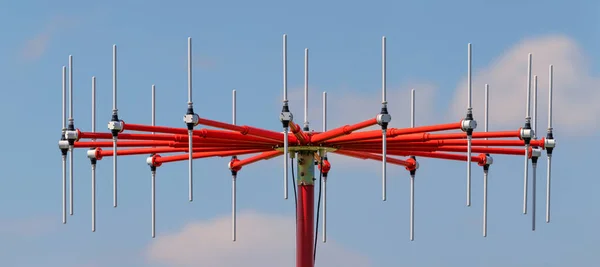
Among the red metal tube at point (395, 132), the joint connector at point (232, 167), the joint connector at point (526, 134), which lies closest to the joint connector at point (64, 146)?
the joint connector at point (232, 167)

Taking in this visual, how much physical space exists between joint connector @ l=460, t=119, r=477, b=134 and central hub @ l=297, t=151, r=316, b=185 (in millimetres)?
5354

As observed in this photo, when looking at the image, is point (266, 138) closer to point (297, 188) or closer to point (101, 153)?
point (297, 188)

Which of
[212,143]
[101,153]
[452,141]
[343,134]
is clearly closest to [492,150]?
[452,141]

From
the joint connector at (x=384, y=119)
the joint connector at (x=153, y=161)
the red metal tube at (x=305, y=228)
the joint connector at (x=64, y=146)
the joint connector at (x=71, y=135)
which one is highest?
the joint connector at (x=384, y=119)

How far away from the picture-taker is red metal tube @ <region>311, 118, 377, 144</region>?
1127 inches

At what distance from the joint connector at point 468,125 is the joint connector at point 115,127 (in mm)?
7522

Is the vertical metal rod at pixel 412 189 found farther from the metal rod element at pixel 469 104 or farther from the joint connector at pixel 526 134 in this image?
the joint connector at pixel 526 134

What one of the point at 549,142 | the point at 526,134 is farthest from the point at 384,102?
the point at 549,142

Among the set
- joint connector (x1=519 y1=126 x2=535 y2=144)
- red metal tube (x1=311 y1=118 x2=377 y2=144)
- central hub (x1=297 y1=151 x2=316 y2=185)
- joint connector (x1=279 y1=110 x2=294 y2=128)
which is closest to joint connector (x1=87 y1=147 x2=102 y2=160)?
central hub (x1=297 y1=151 x2=316 y2=185)

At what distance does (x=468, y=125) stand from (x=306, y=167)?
5689mm

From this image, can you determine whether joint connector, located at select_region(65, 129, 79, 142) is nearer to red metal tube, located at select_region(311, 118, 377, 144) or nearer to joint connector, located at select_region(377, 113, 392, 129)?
red metal tube, located at select_region(311, 118, 377, 144)

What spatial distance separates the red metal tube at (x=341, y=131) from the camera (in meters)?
28.6

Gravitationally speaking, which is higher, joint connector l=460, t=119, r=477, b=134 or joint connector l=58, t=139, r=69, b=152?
joint connector l=460, t=119, r=477, b=134

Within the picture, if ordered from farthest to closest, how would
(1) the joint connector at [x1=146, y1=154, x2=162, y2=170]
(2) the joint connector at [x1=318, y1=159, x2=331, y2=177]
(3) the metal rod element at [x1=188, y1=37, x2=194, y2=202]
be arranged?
(2) the joint connector at [x1=318, y1=159, x2=331, y2=177] → (1) the joint connector at [x1=146, y1=154, x2=162, y2=170] → (3) the metal rod element at [x1=188, y1=37, x2=194, y2=202]
